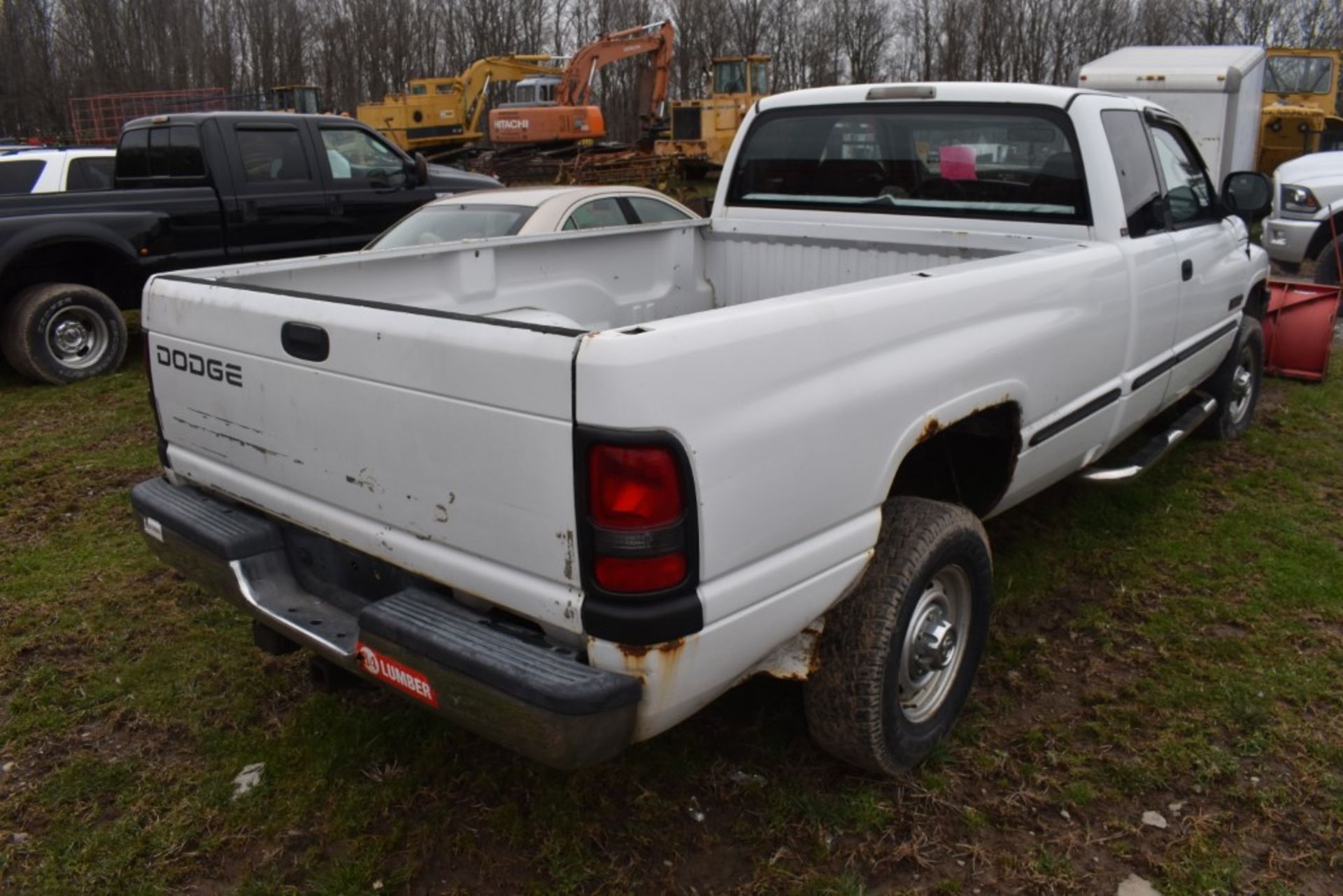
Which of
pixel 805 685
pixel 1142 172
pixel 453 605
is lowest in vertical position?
pixel 805 685

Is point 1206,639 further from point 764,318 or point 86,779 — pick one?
point 86,779

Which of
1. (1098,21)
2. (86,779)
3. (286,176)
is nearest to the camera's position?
(86,779)

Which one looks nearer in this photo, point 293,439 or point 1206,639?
point 293,439

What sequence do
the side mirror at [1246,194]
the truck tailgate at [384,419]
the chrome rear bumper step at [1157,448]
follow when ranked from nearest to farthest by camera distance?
the truck tailgate at [384,419]
the chrome rear bumper step at [1157,448]
the side mirror at [1246,194]

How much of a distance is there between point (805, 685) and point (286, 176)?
8061 mm

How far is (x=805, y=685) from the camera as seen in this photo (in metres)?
2.87

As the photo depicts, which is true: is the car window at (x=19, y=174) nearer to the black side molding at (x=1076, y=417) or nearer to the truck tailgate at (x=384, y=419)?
the truck tailgate at (x=384, y=419)

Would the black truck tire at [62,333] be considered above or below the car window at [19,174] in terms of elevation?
below

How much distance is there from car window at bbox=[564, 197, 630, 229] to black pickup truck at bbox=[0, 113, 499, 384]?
3175mm

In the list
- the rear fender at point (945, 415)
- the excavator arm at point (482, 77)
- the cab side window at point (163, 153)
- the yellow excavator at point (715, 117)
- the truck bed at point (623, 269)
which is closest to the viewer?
the rear fender at point (945, 415)

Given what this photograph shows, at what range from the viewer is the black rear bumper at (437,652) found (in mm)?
2188

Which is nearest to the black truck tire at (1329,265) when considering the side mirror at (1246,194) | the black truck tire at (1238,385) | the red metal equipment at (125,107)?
the black truck tire at (1238,385)

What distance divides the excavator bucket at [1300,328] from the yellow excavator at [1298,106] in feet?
42.2

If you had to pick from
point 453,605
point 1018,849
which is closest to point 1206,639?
point 1018,849
